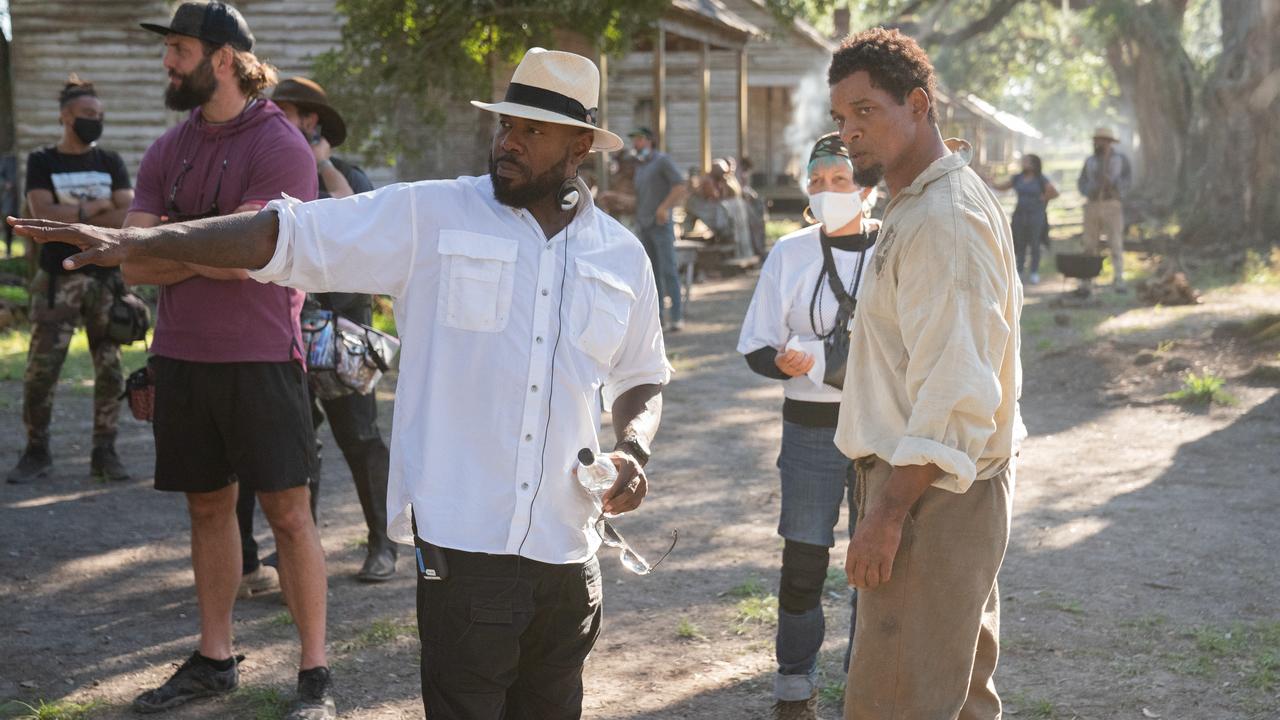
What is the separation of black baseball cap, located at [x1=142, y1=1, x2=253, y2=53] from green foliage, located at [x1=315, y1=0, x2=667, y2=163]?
9.46m

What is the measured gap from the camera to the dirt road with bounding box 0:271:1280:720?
4.72 meters

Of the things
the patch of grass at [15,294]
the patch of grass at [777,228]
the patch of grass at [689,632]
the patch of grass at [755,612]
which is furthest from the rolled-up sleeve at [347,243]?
the patch of grass at [777,228]

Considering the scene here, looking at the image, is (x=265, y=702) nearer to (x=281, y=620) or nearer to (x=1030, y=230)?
(x=281, y=620)

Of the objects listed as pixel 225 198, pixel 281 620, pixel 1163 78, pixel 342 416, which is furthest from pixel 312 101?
pixel 1163 78

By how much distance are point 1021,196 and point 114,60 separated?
1365 cm

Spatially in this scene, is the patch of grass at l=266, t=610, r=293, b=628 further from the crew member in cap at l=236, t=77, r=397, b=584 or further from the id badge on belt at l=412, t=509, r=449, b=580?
the id badge on belt at l=412, t=509, r=449, b=580

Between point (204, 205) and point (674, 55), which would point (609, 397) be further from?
point (674, 55)

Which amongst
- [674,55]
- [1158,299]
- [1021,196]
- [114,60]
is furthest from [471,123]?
[1158,299]

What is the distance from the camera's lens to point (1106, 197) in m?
16.8

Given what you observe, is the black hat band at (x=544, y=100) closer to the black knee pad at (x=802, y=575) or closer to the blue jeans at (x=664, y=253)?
the black knee pad at (x=802, y=575)

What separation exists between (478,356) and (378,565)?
3258mm

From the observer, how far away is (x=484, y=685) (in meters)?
2.92

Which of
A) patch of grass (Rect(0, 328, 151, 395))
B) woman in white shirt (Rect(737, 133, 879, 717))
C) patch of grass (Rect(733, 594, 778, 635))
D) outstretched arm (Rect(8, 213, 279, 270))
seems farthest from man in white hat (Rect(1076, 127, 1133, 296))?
outstretched arm (Rect(8, 213, 279, 270))

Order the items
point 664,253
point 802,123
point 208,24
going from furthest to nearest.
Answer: point 802,123, point 664,253, point 208,24
